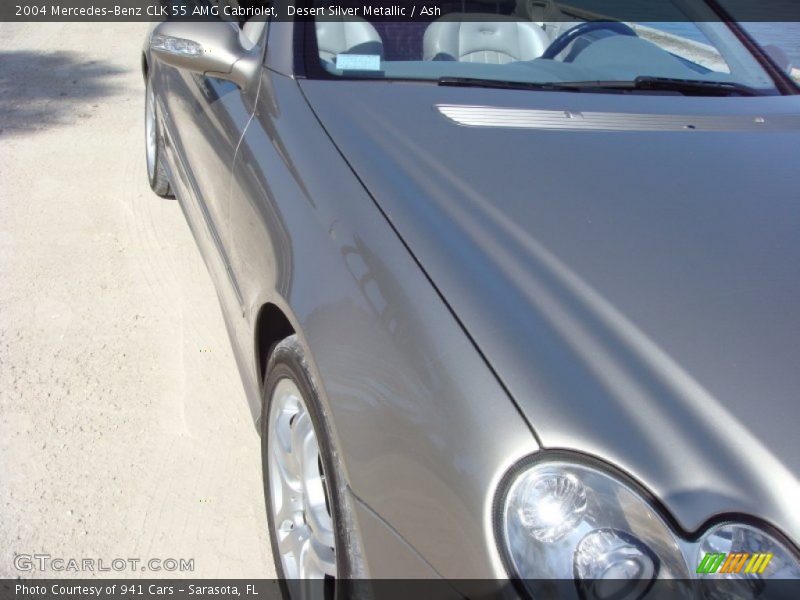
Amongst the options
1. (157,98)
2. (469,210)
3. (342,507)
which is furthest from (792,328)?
(157,98)

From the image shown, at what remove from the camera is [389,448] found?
4.29ft

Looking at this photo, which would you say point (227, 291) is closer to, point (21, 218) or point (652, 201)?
point (652, 201)

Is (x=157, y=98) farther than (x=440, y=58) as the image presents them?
Yes

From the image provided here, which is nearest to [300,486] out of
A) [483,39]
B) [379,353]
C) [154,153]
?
[379,353]

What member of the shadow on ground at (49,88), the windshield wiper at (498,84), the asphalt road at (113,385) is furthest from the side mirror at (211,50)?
the shadow on ground at (49,88)

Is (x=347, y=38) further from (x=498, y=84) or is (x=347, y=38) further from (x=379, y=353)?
(x=379, y=353)

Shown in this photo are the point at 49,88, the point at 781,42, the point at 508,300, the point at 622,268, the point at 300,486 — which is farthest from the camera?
the point at 49,88

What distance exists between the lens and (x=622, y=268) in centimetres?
142

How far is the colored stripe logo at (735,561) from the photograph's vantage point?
1.06m

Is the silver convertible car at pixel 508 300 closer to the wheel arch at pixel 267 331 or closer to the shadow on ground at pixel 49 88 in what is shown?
the wheel arch at pixel 267 331

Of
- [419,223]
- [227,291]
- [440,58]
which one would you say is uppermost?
[440,58]

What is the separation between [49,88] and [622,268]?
620cm

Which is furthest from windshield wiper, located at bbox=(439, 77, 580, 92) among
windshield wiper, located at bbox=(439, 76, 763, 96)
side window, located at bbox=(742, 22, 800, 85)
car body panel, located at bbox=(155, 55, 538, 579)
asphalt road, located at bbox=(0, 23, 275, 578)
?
asphalt road, located at bbox=(0, 23, 275, 578)

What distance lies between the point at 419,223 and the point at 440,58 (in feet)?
3.79
